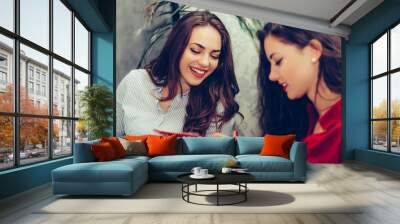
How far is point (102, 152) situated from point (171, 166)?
107cm

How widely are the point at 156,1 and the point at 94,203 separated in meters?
5.65

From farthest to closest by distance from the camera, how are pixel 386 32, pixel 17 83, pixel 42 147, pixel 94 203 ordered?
pixel 386 32 → pixel 42 147 → pixel 17 83 → pixel 94 203

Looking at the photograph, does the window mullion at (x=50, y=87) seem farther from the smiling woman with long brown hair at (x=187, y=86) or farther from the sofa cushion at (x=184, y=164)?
the smiling woman with long brown hair at (x=187, y=86)

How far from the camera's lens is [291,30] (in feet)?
29.1

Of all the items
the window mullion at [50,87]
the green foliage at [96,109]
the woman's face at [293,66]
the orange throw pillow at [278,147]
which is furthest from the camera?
the woman's face at [293,66]

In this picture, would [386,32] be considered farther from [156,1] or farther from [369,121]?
[156,1]

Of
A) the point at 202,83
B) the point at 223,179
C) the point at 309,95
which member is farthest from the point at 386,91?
the point at 223,179

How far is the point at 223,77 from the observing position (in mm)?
8742

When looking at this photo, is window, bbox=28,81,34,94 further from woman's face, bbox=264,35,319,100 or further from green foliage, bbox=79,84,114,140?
woman's face, bbox=264,35,319,100

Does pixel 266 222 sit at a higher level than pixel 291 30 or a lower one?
lower

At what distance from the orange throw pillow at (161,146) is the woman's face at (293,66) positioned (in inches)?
133

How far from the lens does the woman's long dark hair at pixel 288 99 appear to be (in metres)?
8.75

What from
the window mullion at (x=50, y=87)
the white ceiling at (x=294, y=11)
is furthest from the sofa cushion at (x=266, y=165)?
the white ceiling at (x=294, y=11)

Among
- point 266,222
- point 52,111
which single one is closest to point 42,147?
point 52,111
